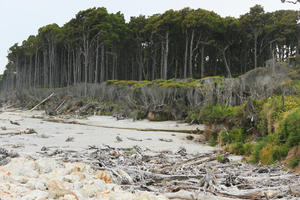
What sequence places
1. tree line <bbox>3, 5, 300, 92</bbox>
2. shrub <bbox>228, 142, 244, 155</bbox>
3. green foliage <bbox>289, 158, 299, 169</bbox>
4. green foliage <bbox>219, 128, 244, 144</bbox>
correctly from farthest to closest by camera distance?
tree line <bbox>3, 5, 300, 92</bbox>
green foliage <bbox>219, 128, 244, 144</bbox>
shrub <bbox>228, 142, 244, 155</bbox>
green foliage <bbox>289, 158, 299, 169</bbox>

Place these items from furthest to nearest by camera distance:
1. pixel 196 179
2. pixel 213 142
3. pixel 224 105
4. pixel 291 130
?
pixel 224 105
pixel 213 142
pixel 291 130
pixel 196 179

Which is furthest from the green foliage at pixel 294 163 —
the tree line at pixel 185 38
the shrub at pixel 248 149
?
the tree line at pixel 185 38

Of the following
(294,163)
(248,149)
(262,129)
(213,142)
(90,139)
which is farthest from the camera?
(90,139)

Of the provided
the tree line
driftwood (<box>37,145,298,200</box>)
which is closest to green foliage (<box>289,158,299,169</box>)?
driftwood (<box>37,145,298,200</box>)

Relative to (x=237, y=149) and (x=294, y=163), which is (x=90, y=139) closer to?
(x=237, y=149)

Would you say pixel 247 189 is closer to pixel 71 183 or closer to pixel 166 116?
pixel 71 183

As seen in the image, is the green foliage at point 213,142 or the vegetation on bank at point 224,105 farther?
the green foliage at point 213,142

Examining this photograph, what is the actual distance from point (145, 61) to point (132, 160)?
36.2 metres

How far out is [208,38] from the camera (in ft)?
109

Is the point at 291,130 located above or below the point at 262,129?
above

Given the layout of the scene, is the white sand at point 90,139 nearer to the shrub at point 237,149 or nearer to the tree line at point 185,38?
the shrub at point 237,149

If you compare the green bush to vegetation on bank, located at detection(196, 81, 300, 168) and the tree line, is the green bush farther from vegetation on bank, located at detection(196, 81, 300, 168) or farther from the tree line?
the tree line

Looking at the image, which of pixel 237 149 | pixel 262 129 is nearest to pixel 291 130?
pixel 237 149

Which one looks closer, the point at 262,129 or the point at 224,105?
the point at 262,129
